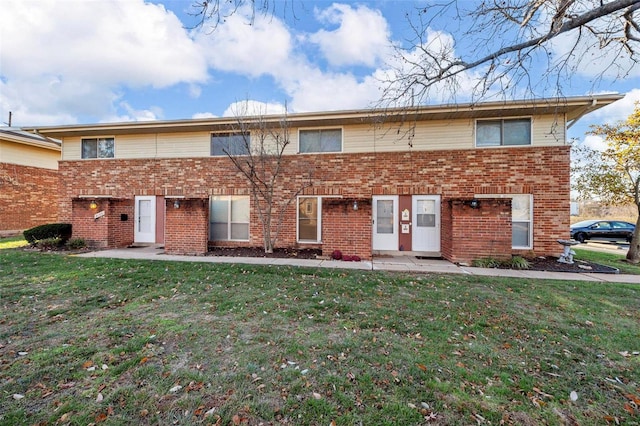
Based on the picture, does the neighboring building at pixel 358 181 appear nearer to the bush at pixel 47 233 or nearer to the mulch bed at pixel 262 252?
the mulch bed at pixel 262 252

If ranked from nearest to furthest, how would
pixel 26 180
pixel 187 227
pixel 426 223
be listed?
pixel 187 227 → pixel 426 223 → pixel 26 180

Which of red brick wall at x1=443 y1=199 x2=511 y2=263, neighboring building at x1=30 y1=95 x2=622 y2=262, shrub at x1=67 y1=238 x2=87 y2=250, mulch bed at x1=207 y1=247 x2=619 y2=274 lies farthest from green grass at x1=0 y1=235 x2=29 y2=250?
red brick wall at x1=443 y1=199 x2=511 y2=263

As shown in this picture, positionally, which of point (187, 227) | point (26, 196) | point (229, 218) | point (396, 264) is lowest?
point (396, 264)

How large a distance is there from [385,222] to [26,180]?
58.4 feet

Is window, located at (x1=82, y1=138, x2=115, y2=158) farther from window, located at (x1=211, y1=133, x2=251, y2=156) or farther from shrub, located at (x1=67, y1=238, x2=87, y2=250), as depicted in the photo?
window, located at (x1=211, y1=133, x2=251, y2=156)

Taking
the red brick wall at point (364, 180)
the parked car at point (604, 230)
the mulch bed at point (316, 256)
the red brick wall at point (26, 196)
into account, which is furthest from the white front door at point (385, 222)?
the red brick wall at point (26, 196)

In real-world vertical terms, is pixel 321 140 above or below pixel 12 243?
above

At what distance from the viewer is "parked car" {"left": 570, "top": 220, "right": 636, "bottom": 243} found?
48.7 feet

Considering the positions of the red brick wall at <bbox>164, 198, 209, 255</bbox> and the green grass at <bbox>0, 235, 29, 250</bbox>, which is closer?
the red brick wall at <bbox>164, 198, 209, 255</bbox>

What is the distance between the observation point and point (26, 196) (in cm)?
1360

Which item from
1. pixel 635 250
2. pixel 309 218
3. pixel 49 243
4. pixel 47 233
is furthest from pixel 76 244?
pixel 635 250

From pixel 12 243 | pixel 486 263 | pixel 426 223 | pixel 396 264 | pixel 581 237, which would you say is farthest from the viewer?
pixel 581 237

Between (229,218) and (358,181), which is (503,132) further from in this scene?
(229,218)

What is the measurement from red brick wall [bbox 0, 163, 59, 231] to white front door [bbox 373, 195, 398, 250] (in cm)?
1532
